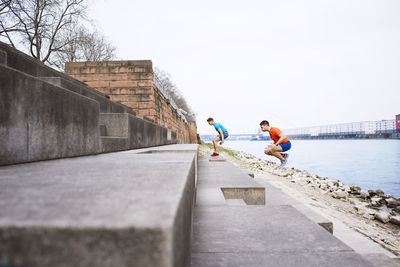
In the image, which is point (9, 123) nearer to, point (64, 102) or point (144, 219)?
point (64, 102)

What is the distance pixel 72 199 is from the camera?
2.19 feet

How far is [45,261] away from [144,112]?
22.5ft

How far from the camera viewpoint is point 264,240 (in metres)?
1.42

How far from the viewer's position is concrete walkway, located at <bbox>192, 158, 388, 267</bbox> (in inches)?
47.8

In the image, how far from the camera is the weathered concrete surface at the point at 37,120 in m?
1.56

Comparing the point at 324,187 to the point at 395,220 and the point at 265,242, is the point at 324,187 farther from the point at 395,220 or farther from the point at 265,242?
the point at 265,242

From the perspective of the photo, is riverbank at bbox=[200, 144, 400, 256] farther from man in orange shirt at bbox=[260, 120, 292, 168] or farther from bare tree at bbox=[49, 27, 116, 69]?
bare tree at bbox=[49, 27, 116, 69]

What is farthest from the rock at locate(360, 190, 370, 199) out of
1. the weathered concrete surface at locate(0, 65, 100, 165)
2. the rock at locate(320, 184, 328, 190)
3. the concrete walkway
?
the weathered concrete surface at locate(0, 65, 100, 165)

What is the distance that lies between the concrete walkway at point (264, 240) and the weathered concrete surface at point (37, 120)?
1322mm

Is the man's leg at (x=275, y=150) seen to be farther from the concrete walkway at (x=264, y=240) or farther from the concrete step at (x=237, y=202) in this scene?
the concrete walkway at (x=264, y=240)

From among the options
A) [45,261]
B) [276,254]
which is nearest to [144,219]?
[45,261]

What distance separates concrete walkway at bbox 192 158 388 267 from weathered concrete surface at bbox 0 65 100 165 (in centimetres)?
132

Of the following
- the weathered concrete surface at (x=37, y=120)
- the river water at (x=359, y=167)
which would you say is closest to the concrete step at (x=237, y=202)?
the weathered concrete surface at (x=37, y=120)

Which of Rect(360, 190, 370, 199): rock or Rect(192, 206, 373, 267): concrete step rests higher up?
Rect(192, 206, 373, 267): concrete step
